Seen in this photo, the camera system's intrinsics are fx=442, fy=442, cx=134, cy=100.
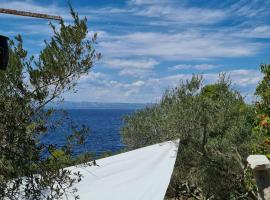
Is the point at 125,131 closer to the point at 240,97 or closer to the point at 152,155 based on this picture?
the point at 240,97

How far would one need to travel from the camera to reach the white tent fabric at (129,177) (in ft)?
28.7

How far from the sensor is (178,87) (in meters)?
15.2

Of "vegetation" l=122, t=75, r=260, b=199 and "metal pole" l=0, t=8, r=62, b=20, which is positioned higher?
"metal pole" l=0, t=8, r=62, b=20

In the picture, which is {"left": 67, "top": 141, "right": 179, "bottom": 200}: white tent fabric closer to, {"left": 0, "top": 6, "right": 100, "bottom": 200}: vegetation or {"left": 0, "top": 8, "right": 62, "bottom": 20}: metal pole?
{"left": 0, "top": 6, "right": 100, "bottom": 200}: vegetation

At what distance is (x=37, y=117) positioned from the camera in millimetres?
6004

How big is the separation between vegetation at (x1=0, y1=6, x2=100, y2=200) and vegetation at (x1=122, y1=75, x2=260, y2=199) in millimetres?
7583

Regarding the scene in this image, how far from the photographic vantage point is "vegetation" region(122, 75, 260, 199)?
546 inches

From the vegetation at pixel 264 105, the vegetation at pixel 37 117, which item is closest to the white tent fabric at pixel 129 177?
the vegetation at pixel 37 117

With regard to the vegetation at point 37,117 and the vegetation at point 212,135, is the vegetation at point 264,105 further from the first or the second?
the vegetation at point 37,117

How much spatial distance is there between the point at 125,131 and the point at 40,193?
2404cm

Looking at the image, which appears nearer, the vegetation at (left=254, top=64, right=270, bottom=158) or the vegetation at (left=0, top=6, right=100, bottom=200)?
the vegetation at (left=0, top=6, right=100, bottom=200)

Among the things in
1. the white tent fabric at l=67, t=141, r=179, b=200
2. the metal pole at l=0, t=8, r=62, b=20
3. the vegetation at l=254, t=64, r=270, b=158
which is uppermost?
the metal pole at l=0, t=8, r=62, b=20

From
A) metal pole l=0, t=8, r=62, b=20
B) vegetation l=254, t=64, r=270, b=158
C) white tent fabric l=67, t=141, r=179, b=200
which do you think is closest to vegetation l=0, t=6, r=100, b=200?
metal pole l=0, t=8, r=62, b=20

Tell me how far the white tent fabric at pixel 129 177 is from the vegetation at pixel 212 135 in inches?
144
